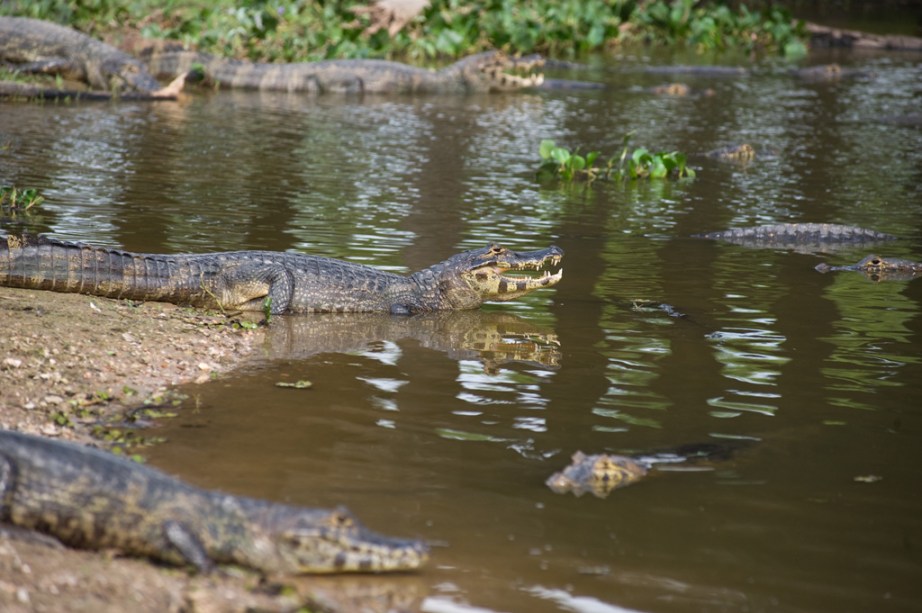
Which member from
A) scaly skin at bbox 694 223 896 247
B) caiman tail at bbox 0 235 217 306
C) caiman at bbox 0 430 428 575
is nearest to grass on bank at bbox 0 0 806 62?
scaly skin at bbox 694 223 896 247

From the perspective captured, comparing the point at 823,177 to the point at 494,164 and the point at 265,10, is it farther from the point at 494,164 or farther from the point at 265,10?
the point at 265,10

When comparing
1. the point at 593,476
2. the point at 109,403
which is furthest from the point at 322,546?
the point at 109,403

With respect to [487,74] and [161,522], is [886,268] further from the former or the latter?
[487,74]

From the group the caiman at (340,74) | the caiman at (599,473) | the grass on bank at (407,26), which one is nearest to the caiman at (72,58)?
the caiman at (340,74)

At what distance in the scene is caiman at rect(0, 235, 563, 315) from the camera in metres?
7.04

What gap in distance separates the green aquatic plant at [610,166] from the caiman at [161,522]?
856cm

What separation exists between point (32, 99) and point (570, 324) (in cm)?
1015

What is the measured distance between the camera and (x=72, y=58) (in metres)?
16.9

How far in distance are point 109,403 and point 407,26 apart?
57.3ft

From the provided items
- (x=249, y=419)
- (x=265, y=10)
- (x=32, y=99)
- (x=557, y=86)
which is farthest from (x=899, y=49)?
(x=249, y=419)

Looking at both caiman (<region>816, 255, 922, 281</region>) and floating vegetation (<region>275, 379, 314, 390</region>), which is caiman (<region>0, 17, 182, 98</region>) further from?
floating vegetation (<region>275, 379, 314, 390</region>)

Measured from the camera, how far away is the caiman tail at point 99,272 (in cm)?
697

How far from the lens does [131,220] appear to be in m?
9.43

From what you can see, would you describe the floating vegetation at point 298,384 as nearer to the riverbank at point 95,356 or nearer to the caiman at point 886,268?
the riverbank at point 95,356
